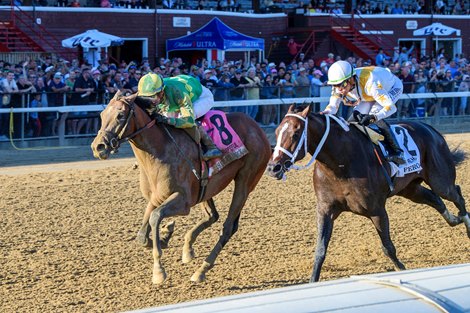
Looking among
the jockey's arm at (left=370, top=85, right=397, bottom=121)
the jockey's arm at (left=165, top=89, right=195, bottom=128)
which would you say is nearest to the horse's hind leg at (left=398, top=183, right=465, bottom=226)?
the jockey's arm at (left=370, top=85, right=397, bottom=121)

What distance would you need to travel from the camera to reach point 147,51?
26703mm

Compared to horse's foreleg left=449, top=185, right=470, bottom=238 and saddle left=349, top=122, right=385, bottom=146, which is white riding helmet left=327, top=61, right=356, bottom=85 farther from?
horse's foreleg left=449, top=185, right=470, bottom=238

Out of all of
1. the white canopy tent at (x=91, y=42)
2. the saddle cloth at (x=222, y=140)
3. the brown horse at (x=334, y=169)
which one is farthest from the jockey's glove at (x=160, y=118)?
the white canopy tent at (x=91, y=42)

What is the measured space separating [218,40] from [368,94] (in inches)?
701

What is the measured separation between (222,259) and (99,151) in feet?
5.77

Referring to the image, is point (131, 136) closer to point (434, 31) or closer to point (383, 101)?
point (383, 101)

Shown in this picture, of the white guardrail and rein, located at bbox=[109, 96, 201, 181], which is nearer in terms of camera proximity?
rein, located at bbox=[109, 96, 201, 181]

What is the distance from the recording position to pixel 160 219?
7.11m

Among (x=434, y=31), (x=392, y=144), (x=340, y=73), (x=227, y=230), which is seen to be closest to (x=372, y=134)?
(x=392, y=144)

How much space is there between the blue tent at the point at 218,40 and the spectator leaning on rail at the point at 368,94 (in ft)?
57.2

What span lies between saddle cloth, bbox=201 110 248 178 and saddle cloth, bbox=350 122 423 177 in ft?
3.76

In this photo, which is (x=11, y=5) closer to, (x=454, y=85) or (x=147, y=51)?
(x=147, y=51)

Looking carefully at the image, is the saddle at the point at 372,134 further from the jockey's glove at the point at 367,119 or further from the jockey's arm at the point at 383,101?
the jockey's arm at the point at 383,101

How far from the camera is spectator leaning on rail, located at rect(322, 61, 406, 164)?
24.6 ft
